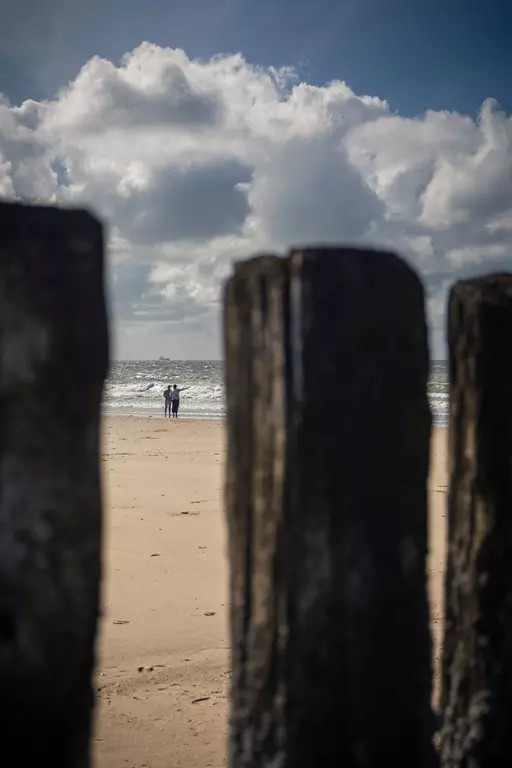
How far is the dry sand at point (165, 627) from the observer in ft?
13.1

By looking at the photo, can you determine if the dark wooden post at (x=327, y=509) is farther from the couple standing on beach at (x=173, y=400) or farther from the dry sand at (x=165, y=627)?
the couple standing on beach at (x=173, y=400)

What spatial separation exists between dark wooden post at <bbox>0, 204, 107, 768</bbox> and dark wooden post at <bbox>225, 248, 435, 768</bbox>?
419mm

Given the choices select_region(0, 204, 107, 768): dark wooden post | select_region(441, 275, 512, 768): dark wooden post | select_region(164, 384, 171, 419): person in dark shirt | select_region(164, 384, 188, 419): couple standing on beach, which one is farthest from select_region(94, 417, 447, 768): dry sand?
select_region(164, 384, 171, 419): person in dark shirt

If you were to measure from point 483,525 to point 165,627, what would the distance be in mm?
3756

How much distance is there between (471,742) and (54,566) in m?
1.46

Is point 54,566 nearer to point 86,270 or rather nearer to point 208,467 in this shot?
point 86,270

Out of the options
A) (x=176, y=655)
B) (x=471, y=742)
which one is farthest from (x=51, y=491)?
(x=176, y=655)

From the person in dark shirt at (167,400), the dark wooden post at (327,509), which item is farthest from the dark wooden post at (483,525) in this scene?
the person in dark shirt at (167,400)

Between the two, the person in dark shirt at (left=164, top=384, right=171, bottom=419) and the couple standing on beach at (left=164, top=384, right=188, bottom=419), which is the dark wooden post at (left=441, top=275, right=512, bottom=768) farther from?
the person in dark shirt at (left=164, top=384, right=171, bottom=419)

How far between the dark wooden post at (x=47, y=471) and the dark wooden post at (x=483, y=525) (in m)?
1.18

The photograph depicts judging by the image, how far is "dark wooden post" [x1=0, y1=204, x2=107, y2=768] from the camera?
73.8 inches

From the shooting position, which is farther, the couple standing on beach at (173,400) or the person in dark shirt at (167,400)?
the person in dark shirt at (167,400)

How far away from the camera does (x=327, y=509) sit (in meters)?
2.00

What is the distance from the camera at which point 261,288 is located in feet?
6.68
